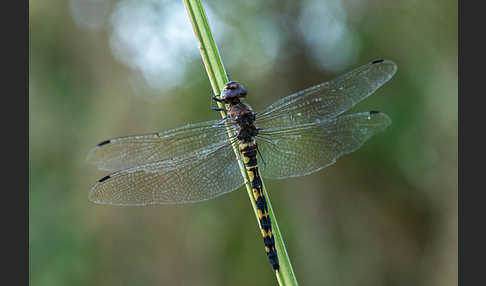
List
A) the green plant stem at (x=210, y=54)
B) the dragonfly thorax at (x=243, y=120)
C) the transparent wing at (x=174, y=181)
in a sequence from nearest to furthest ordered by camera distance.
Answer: the green plant stem at (x=210, y=54), the transparent wing at (x=174, y=181), the dragonfly thorax at (x=243, y=120)

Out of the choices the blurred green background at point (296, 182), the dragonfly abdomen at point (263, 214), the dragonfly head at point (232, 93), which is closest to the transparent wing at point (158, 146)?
the dragonfly head at point (232, 93)

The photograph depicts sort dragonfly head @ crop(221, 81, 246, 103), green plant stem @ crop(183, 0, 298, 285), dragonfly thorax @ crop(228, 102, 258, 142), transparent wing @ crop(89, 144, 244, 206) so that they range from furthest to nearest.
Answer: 1. dragonfly thorax @ crop(228, 102, 258, 142)
2. dragonfly head @ crop(221, 81, 246, 103)
3. transparent wing @ crop(89, 144, 244, 206)
4. green plant stem @ crop(183, 0, 298, 285)

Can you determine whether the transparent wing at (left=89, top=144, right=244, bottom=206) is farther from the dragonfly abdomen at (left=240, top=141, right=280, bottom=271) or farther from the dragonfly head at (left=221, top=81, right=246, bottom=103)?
the dragonfly head at (left=221, top=81, right=246, bottom=103)

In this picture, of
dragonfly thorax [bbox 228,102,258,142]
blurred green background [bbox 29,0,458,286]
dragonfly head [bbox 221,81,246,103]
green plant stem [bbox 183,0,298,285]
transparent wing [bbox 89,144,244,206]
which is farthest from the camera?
blurred green background [bbox 29,0,458,286]

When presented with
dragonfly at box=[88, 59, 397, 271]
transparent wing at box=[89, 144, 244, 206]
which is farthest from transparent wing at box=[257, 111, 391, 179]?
transparent wing at box=[89, 144, 244, 206]

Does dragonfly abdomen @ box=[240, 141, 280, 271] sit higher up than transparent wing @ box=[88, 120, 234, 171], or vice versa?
transparent wing @ box=[88, 120, 234, 171]

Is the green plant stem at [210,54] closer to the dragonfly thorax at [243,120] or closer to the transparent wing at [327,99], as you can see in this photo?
the dragonfly thorax at [243,120]

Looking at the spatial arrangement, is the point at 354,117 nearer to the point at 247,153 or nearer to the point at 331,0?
the point at 247,153
